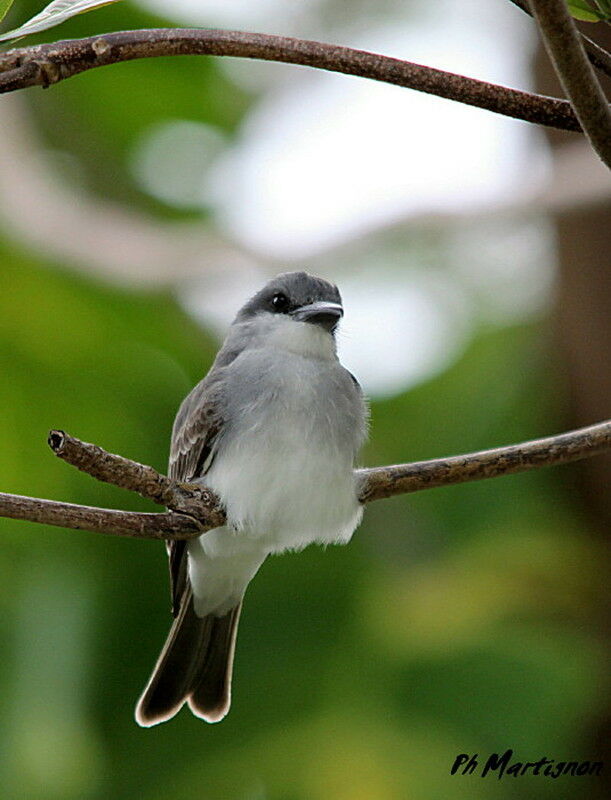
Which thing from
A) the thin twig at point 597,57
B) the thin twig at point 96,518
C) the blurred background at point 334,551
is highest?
the thin twig at point 597,57

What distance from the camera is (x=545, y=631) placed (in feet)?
9.94

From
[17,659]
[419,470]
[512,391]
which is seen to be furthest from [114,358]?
[419,470]

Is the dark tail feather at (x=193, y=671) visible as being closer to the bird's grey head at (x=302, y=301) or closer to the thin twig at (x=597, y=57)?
the bird's grey head at (x=302, y=301)

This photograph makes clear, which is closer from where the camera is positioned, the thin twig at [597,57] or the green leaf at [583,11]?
the thin twig at [597,57]

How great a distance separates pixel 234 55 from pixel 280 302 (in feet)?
4.53

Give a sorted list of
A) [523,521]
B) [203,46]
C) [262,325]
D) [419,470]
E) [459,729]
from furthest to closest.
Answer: [523,521] → [459,729] → [262,325] → [419,470] → [203,46]

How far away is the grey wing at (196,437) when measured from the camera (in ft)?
7.07

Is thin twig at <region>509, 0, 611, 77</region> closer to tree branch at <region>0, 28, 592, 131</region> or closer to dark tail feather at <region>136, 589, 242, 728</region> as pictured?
tree branch at <region>0, 28, 592, 131</region>

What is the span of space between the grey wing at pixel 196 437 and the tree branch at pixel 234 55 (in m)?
1.14

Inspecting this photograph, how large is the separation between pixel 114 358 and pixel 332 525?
1555mm

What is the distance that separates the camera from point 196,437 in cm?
218

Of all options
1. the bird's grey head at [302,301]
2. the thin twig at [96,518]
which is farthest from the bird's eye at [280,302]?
the thin twig at [96,518]

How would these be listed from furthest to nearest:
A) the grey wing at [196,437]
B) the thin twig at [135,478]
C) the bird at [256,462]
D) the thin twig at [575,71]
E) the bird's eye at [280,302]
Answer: the bird's eye at [280,302] → the grey wing at [196,437] → the bird at [256,462] → the thin twig at [135,478] → the thin twig at [575,71]

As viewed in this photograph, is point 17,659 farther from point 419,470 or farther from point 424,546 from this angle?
point 419,470
